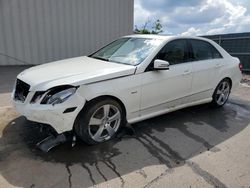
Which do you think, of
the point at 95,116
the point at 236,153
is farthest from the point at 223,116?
the point at 95,116

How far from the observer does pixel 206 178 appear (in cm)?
301

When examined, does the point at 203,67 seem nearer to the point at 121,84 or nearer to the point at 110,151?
the point at 121,84

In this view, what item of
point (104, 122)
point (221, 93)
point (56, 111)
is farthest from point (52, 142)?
point (221, 93)

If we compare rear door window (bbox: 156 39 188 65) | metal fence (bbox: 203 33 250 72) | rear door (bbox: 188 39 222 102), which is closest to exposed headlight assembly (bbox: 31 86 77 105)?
rear door window (bbox: 156 39 188 65)

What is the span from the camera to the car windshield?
4154 mm

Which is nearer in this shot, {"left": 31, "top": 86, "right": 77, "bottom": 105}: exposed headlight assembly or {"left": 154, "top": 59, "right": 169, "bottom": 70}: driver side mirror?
{"left": 31, "top": 86, "right": 77, "bottom": 105}: exposed headlight assembly

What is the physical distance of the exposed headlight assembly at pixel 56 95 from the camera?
3219 millimetres

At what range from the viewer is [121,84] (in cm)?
368

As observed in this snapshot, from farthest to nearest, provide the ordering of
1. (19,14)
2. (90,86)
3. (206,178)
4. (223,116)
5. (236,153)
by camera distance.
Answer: (19,14), (223,116), (236,153), (90,86), (206,178)

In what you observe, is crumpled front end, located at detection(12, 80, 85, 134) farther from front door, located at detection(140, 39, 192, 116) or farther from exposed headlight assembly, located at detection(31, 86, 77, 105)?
front door, located at detection(140, 39, 192, 116)

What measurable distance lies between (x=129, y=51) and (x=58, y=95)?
5.59ft

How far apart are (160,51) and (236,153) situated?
197 centimetres

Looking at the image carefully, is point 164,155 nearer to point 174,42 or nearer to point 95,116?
point 95,116

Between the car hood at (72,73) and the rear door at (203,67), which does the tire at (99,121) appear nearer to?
the car hood at (72,73)
